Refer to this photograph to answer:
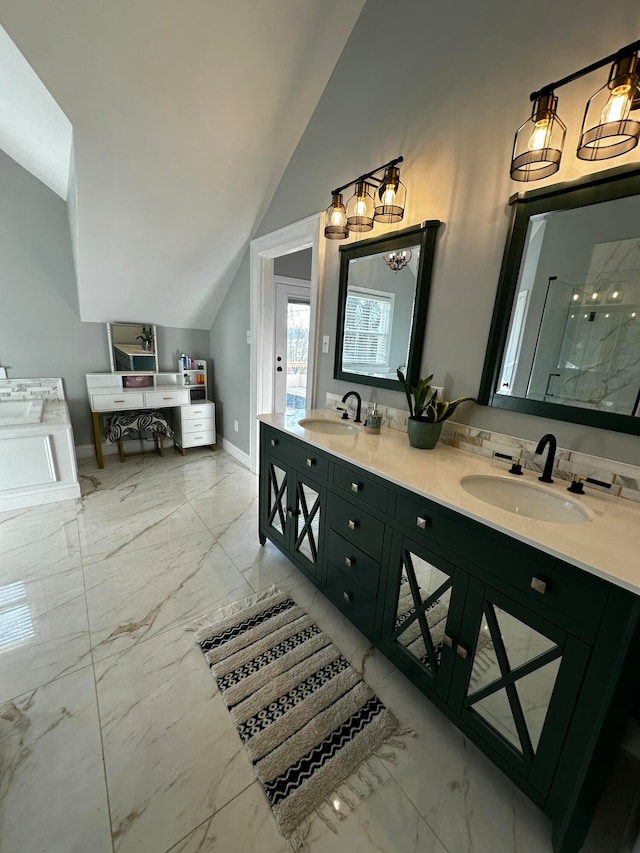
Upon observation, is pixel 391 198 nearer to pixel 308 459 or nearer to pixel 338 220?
pixel 338 220

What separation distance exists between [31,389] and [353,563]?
10.9ft

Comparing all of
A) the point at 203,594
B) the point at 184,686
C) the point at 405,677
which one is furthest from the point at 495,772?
the point at 203,594

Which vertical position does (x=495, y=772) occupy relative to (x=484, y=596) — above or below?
below

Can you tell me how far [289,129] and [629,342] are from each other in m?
2.31

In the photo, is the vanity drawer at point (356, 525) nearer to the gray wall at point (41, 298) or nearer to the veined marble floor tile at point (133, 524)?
the veined marble floor tile at point (133, 524)

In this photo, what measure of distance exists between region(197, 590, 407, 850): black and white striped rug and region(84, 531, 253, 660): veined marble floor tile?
19 centimetres

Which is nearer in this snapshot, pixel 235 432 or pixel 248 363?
pixel 248 363

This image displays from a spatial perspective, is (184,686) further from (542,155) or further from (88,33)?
(88,33)

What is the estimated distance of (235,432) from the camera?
3.71 meters

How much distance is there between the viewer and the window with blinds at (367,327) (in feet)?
6.13

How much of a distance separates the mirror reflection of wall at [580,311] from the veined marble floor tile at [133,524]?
2.21m

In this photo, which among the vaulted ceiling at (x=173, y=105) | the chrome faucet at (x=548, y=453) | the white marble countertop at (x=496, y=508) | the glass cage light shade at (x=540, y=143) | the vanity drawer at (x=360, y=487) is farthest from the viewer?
the vaulted ceiling at (x=173, y=105)

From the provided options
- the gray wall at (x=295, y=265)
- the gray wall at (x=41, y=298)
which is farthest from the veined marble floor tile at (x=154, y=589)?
the gray wall at (x=295, y=265)

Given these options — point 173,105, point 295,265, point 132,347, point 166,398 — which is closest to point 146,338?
point 132,347
